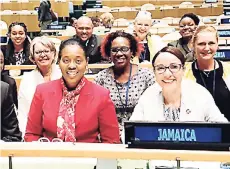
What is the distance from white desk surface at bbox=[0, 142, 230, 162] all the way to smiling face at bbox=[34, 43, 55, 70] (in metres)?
1.83

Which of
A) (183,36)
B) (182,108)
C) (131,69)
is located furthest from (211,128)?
(183,36)

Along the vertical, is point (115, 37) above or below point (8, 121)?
above

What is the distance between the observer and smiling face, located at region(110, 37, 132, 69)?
3014mm

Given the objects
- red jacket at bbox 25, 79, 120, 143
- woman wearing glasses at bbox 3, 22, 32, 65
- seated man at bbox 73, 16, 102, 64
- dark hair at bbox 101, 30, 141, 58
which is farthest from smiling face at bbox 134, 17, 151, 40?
red jacket at bbox 25, 79, 120, 143

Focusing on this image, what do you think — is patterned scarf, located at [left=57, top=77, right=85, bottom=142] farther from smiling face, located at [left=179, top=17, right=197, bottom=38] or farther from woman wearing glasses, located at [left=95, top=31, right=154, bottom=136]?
smiling face, located at [left=179, top=17, right=197, bottom=38]

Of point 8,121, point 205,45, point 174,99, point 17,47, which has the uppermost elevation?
point 205,45

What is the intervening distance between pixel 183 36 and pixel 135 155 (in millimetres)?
3061

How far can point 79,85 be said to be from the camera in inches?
94.3

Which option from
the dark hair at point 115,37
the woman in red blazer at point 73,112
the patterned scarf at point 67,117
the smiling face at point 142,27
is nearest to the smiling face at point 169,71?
the woman in red blazer at point 73,112

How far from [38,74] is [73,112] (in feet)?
3.44

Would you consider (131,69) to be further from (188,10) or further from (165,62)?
(188,10)

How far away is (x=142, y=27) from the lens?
4.93 metres

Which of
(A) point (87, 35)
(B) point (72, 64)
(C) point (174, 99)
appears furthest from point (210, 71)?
(A) point (87, 35)

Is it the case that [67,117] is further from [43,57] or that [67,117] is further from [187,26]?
[187,26]
